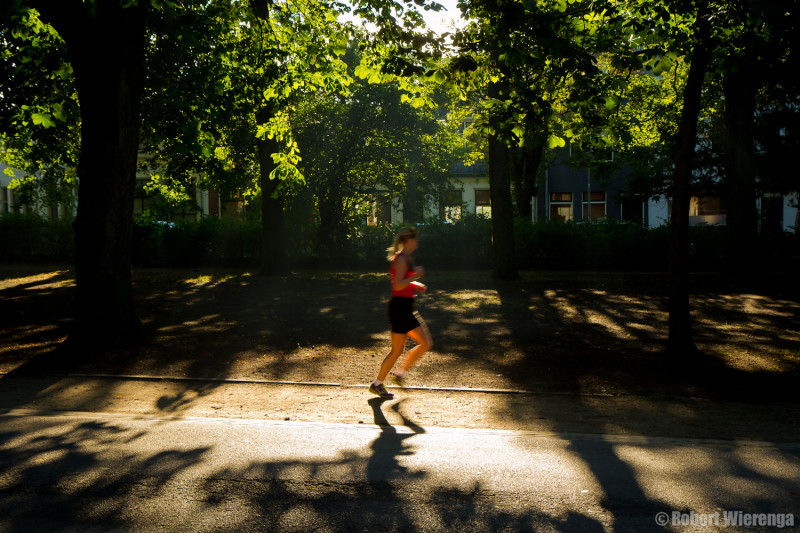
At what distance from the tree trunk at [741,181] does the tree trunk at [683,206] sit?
1117 cm

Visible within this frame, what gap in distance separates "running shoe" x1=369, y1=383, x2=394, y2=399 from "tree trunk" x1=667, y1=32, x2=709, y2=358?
4051 mm

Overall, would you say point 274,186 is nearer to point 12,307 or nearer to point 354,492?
point 12,307

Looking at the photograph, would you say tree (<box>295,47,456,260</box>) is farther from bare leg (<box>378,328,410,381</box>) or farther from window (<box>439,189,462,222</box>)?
bare leg (<box>378,328,410,381</box>)

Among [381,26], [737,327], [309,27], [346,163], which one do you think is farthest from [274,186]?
[737,327]

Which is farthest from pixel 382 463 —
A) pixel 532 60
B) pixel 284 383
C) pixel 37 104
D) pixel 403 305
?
pixel 37 104

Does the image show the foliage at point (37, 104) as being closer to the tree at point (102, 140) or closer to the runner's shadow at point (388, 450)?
the tree at point (102, 140)

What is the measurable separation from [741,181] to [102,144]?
16597mm

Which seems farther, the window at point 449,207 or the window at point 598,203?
the window at point 598,203

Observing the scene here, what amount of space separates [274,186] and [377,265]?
4925 mm

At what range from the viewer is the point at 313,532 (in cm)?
387

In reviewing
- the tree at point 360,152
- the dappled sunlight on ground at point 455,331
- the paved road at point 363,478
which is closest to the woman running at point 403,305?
the dappled sunlight on ground at point 455,331

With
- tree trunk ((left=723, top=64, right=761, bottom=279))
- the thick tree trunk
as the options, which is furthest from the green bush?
tree trunk ((left=723, top=64, right=761, bottom=279))

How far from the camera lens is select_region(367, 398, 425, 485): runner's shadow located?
4875 mm

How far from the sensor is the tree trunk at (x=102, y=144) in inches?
372
